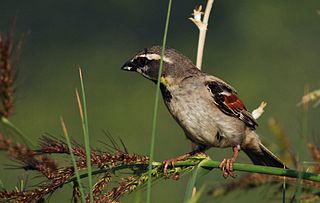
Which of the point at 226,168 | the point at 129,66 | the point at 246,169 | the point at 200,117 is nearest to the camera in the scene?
the point at 246,169

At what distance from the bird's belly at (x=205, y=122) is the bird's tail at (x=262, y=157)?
0.14 metres

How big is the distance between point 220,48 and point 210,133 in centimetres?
1138

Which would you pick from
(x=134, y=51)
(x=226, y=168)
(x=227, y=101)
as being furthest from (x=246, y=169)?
(x=134, y=51)

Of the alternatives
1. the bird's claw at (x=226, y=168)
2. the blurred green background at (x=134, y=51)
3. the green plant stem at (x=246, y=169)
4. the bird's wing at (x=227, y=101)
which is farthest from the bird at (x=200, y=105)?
the blurred green background at (x=134, y=51)

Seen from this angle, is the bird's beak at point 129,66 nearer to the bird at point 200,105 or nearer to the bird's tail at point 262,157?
the bird at point 200,105

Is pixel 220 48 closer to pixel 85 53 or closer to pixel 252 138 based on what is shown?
pixel 85 53

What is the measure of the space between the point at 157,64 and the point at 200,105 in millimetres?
298

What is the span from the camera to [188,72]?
4.22m

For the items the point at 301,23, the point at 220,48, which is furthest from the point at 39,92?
the point at 301,23

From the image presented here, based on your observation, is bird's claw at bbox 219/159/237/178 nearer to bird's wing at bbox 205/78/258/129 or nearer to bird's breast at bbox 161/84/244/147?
bird's breast at bbox 161/84/244/147

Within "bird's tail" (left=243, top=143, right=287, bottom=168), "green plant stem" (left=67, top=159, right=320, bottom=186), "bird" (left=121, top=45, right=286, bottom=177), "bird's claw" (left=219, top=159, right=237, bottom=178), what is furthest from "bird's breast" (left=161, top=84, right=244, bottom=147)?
"green plant stem" (left=67, top=159, right=320, bottom=186)

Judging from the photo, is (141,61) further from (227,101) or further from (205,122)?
(227,101)

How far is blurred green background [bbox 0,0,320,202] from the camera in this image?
1221 cm

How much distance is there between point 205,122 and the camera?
13.5 feet
